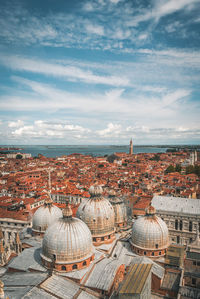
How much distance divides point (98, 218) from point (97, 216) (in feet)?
0.68

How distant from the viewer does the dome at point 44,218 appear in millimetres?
22891

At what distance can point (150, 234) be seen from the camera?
2019cm

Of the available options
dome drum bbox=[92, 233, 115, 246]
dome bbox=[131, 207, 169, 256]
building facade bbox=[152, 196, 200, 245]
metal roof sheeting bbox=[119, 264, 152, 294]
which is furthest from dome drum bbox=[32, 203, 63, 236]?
building facade bbox=[152, 196, 200, 245]

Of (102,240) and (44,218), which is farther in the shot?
(44,218)

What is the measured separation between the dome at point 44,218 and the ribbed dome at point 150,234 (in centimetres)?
814

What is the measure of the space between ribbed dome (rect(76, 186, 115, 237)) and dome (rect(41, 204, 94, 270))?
3.58m

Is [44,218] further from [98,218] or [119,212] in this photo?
[119,212]

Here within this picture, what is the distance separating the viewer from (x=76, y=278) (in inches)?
633

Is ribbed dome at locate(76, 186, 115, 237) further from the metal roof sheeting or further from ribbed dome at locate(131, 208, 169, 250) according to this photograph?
the metal roof sheeting

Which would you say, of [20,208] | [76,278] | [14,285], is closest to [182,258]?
[76,278]

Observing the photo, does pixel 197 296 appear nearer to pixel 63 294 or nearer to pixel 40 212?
pixel 63 294

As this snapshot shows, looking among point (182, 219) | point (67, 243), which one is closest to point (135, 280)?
point (67, 243)

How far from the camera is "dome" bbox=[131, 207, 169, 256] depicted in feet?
66.0

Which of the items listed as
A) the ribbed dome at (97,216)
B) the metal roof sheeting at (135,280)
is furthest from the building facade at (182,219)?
the metal roof sheeting at (135,280)
